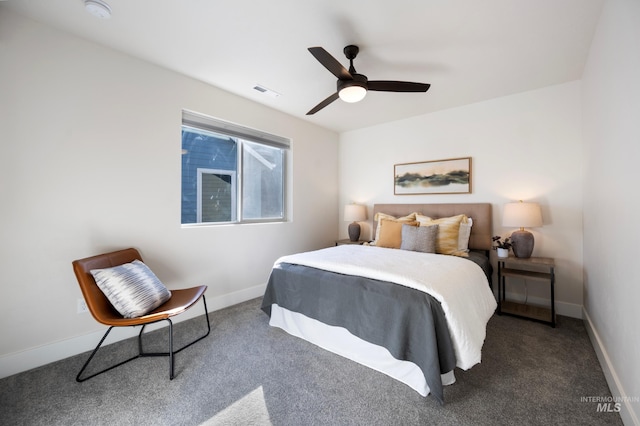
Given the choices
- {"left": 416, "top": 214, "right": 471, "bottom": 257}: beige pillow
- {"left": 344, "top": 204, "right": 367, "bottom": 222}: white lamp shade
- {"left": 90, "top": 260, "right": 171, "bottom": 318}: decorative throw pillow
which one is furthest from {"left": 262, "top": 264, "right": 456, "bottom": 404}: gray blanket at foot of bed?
{"left": 344, "top": 204, "right": 367, "bottom": 222}: white lamp shade

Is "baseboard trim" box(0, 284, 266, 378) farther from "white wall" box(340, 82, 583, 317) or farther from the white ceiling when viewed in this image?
"white wall" box(340, 82, 583, 317)

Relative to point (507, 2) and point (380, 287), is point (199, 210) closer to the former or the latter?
point (380, 287)

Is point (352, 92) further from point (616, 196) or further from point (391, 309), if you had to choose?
point (616, 196)

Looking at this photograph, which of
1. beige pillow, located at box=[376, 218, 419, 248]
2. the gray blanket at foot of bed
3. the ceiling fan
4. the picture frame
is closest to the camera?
the gray blanket at foot of bed

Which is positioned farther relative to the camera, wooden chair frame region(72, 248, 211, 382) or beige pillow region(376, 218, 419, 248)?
beige pillow region(376, 218, 419, 248)

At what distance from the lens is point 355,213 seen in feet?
13.6

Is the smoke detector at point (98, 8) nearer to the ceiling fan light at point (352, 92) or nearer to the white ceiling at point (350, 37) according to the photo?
the white ceiling at point (350, 37)

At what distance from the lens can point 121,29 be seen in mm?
2035

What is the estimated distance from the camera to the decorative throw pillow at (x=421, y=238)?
2859 mm

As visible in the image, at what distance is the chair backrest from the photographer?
5.82ft

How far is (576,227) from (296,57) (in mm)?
3425

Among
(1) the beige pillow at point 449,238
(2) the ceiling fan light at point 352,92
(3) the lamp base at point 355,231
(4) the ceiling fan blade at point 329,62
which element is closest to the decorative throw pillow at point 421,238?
(1) the beige pillow at point 449,238

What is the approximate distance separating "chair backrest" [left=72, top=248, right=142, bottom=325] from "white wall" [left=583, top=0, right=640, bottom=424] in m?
3.12

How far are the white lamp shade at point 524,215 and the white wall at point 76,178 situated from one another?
3.27m
